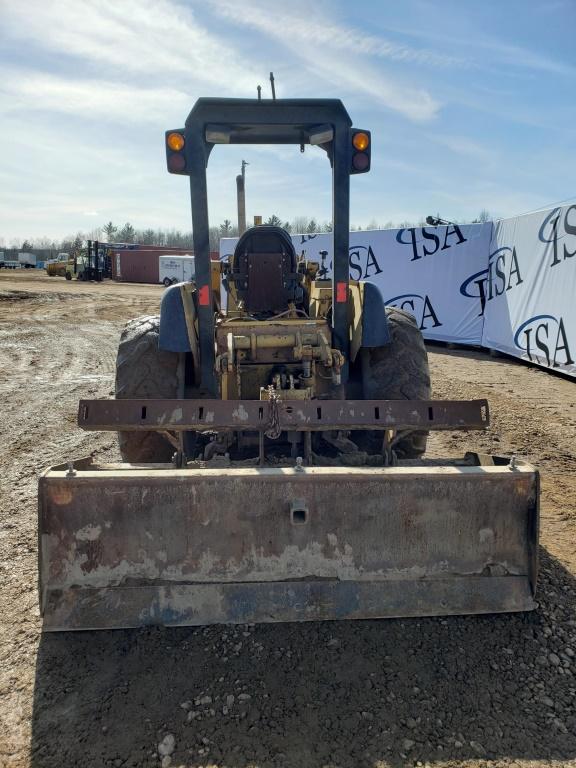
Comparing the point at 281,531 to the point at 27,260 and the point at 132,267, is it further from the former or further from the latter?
the point at 27,260

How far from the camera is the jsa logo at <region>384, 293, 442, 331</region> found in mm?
14195

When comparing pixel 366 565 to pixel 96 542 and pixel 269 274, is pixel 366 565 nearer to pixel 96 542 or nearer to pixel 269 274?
pixel 96 542

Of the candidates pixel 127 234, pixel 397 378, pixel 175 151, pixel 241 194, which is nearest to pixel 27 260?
pixel 127 234

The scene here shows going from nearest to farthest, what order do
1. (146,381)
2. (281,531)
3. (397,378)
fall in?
(281,531) < (146,381) < (397,378)

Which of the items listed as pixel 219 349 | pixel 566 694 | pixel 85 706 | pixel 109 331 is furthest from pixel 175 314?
pixel 109 331

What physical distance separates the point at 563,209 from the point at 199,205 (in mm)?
8656

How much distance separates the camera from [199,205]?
3.48 metres

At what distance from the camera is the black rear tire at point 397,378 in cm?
395

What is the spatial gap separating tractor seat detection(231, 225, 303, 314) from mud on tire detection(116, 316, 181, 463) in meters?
0.95

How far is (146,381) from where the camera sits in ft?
12.7

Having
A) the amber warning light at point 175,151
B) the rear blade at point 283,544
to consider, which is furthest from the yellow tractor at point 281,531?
the amber warning light at point 175,151

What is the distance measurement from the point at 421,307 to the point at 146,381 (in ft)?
38.1

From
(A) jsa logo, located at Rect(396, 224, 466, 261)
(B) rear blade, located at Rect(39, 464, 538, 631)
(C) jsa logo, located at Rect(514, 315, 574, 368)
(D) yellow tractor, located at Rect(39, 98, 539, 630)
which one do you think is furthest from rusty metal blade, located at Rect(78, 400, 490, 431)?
(A) jsa logo, located at Rect(396, 224, 466, 261)

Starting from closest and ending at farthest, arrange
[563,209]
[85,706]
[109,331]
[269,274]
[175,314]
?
[85,706] → [175,314] → [269,274] → [563,209] → [109,331]
